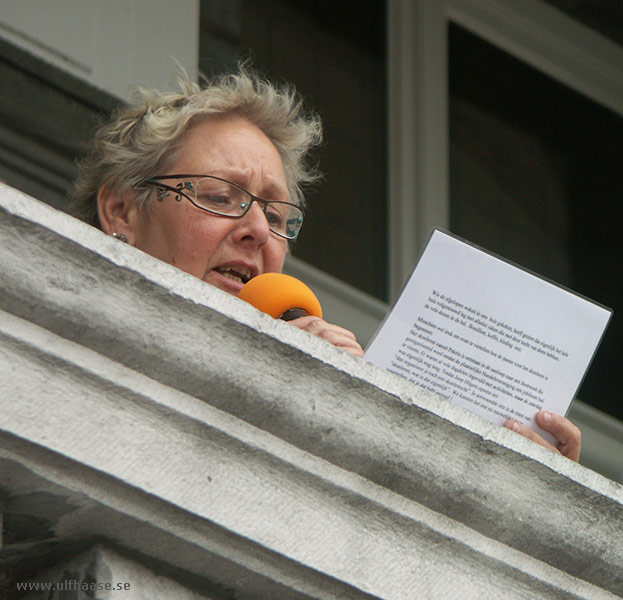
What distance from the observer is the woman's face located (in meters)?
2.57

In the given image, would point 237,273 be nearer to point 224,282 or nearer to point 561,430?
point 224,282

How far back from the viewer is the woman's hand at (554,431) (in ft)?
5.95

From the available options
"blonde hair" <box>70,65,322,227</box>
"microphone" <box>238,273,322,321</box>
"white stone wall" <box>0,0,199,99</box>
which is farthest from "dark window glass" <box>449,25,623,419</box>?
"microphone" <box>238,273,322,321</box>

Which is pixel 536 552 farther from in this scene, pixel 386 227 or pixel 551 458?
pixel 386 227

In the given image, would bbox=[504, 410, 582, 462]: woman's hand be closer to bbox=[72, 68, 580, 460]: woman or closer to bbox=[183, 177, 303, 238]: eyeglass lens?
bbox=[72, 68, 580, 460]: woman

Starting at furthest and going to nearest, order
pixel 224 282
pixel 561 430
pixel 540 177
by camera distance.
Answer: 1. pixel 540 177
2. pixel 224 282
3. pixel 561 430

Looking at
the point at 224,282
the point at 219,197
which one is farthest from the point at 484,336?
the point at 219,197

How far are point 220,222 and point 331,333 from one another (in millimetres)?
781

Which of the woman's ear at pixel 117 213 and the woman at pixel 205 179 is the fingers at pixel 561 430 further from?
the woman's ear at pixel 117 213

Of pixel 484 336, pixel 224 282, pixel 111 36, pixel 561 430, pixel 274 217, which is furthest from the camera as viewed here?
pixel 111 36

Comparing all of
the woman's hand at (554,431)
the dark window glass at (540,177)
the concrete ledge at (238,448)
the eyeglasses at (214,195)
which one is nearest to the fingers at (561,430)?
the woman's hand at (554,431)

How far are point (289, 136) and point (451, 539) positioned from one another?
1.52 meters

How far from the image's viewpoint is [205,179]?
2646mm

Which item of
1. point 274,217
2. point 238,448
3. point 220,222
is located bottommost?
point 238,448
